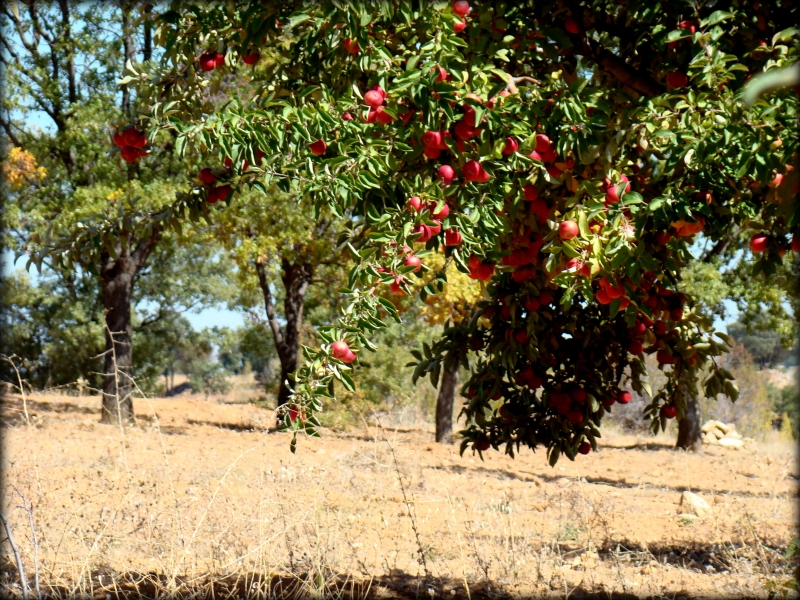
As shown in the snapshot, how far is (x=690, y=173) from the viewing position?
2414mm

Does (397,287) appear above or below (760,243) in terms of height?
below

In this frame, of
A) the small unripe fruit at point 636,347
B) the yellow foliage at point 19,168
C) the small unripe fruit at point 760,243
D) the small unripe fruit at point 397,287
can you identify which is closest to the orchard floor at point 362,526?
the small unripe fruit at point 636,347

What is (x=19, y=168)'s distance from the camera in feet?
35.4

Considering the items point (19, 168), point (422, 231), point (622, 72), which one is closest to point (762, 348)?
point (19, 168)

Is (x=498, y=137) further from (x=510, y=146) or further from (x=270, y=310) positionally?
(x=270, y=310)

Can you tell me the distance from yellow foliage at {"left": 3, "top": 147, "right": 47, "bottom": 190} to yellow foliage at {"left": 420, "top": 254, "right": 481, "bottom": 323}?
5.80m

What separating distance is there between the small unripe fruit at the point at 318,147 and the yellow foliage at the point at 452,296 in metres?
7.83

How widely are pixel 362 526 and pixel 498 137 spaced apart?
420cm

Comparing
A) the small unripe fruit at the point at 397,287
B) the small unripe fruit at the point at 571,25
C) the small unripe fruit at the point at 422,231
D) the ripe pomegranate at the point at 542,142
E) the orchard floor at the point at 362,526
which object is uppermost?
the small unripe fruit at the point at 571,25

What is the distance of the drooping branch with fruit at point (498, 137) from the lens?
7.50 ft

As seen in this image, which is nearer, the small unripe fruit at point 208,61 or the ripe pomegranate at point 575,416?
the small unripe fruit at point 208,61

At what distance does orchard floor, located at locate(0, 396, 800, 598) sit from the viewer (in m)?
4.15

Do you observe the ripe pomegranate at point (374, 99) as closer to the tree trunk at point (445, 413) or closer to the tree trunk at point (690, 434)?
the tree trunk at point (445, 413)

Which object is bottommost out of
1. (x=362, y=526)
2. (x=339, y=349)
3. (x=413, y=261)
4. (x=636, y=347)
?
(x=362, y=526)
